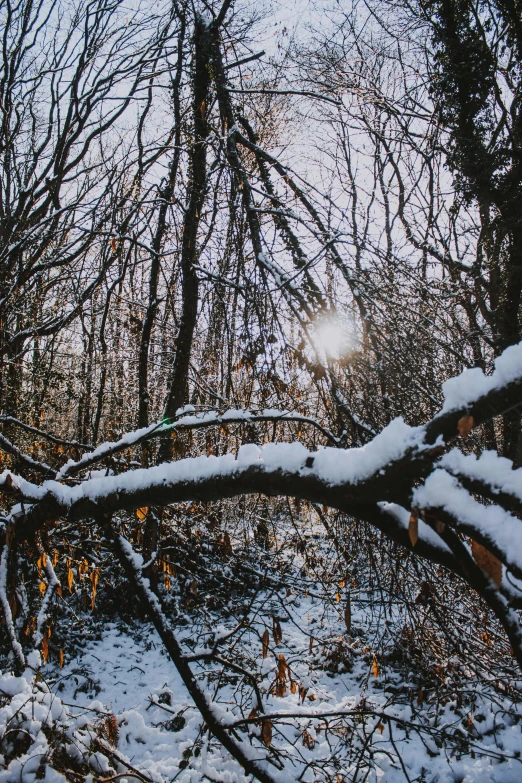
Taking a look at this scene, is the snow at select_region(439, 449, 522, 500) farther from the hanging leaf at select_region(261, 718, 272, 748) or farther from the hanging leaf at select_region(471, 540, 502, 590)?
the hanging leaf at select_region(261, 718, 272, 748)

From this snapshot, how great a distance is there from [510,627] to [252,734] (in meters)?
2.01

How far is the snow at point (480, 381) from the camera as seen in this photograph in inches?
37.6

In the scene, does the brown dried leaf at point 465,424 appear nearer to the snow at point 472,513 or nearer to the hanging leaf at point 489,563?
the snow at point 472,513

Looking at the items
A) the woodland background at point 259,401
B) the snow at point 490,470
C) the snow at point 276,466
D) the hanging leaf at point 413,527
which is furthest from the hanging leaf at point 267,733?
the snow at point 490,470

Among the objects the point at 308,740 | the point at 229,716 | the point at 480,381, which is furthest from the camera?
the point at 308,740

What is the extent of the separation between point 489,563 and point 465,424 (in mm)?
285

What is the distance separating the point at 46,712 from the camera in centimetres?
211

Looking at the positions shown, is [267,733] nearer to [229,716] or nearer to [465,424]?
[229,716]

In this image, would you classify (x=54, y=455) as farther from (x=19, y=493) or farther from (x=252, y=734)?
(x=252, y=734)

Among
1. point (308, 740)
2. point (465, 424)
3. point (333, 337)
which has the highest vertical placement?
point (333, 337)

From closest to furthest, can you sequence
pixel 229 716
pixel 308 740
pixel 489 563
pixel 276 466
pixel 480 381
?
pixel 489 563 < pixel 480 381 < pixel 276 466 < pixel 229 716 < pixel 308 740

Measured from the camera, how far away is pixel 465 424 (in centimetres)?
96

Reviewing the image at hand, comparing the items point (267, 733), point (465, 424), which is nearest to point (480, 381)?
point (465, 424)

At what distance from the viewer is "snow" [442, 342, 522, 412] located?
956 mm
